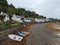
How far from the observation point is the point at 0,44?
856 inches

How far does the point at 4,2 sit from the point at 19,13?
58.7 ft

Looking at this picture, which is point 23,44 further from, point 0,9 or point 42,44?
point 0,9

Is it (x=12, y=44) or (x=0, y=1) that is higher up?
(x=0, y=1)

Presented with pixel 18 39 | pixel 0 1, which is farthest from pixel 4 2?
pixel 18 39

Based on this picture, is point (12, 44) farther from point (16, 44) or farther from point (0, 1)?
point (0, 1)

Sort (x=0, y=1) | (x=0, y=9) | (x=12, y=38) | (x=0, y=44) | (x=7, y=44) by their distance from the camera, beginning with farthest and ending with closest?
(x=0, y=1) < (x=0, y=9) < (x=12, y=38) < (x=7, y=44) < (x=0, y=44)

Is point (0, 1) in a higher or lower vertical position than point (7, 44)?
higher

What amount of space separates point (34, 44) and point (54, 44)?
2.83 meters

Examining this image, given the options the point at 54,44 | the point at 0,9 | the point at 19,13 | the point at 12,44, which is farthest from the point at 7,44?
the point at 19,13

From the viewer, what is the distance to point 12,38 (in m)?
25.2

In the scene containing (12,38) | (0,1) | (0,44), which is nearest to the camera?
(0,44)

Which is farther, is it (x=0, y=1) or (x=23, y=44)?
(x=0, y=1)

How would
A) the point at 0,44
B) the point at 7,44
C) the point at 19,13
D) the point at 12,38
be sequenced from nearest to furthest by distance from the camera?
the point at 0,44 < the point at 7,44 < the point at 12,38 < the point at 19,13

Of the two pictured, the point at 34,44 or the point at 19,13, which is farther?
the point at 19,13
